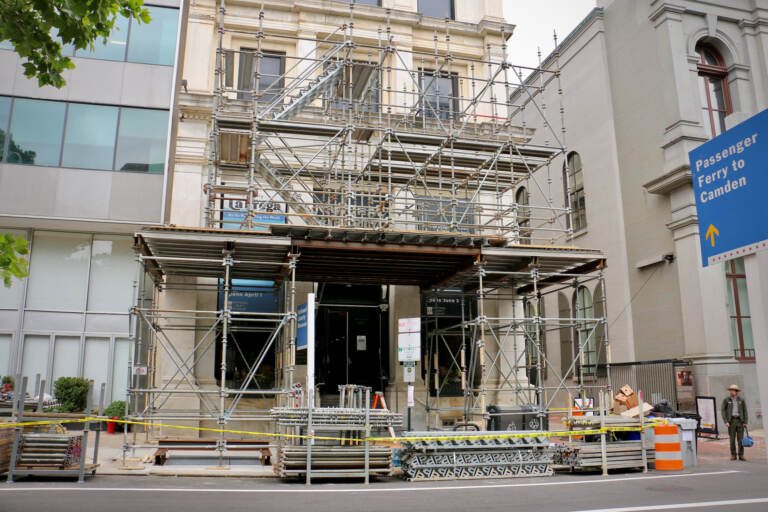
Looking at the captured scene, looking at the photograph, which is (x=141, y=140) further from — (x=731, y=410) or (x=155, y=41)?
(x=731, y=410)

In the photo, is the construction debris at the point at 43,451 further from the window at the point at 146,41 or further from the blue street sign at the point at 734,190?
the window at the point at 146,41

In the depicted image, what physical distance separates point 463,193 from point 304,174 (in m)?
6.09

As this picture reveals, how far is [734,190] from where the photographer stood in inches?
177

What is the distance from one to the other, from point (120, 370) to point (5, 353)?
3500 millimetres

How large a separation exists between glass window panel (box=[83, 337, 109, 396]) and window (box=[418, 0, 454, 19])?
17487mm

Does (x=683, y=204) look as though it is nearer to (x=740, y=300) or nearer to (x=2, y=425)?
(x=740, y=300)

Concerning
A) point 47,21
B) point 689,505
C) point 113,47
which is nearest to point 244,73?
point 113,47

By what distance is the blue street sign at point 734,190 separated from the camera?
13.9ft

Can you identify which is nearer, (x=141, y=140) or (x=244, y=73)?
(x=141, y=140)

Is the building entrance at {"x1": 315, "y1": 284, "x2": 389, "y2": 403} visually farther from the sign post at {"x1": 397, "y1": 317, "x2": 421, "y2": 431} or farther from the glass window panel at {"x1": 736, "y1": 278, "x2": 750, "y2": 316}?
the glass window panel at {"x1": 736, "y1": 278, "x2": 750, "y2": 316}

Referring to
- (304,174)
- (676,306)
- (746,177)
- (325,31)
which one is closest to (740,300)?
(676,306)

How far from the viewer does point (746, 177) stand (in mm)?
4355

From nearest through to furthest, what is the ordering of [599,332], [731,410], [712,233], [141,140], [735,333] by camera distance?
[712,233] < [731,410] < [141,140] < [735,333] < [599,332]

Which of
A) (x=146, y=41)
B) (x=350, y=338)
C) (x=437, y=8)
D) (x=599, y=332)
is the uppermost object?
(x=437, y=8)
